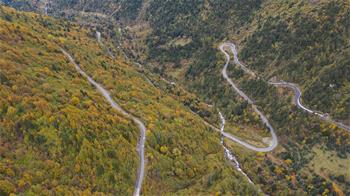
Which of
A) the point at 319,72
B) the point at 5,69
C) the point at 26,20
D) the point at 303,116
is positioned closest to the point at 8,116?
the point at 5,69

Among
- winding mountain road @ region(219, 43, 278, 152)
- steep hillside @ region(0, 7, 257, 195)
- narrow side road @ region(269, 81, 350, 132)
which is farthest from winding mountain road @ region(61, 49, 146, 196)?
narrow side road @ region(269, 81, 350, 132)

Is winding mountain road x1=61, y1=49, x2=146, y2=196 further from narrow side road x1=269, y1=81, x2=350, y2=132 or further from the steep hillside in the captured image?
narrow side road x1=269, y1=81, x2=350, y2=132

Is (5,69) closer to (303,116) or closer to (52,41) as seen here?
(52,41)

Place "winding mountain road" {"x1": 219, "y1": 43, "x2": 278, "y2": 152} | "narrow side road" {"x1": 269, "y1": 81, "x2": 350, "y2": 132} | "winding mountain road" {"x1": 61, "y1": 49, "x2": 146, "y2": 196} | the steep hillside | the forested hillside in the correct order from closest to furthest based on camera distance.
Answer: the steep hillside < "winding mountain road" {"x1": 61, "y1": 49, "x2": 146, "y2": 196} < the forested hillside < "narrow side road" {"x1": 269, "y1": 81, "x2": 350, "y2": 132} < "winding mountain road" {"x1": 219, "y1": 43, "x2": 278, "y2": 152}

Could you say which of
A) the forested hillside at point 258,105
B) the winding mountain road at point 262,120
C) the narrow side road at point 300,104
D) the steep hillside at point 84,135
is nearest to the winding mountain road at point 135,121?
the steep hillside at point 84,135

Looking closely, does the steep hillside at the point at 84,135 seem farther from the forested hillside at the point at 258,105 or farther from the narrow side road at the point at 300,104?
the narrow side road at the point at 300,104

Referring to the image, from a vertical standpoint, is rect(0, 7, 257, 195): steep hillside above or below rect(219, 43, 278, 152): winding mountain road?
above

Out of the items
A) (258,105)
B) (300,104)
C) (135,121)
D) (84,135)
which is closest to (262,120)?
(258,105)

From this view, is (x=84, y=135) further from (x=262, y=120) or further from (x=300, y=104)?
(x=300, y=104)

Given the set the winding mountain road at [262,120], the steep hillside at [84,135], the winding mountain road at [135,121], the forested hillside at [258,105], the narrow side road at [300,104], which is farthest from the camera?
the winding mountain road at [262,120]
